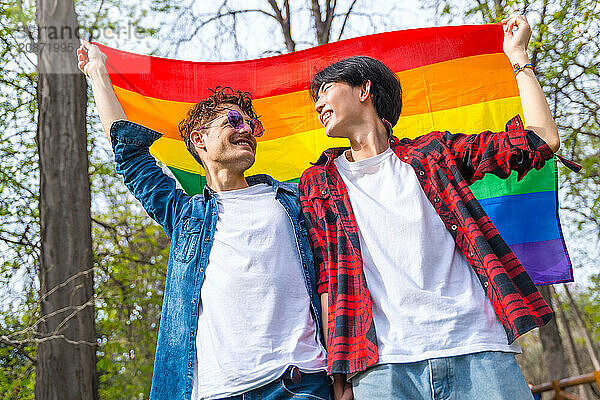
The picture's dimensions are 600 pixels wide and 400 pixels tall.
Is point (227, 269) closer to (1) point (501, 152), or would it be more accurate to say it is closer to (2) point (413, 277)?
(2) point (413, 277)

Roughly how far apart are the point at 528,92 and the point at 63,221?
4.06 metres

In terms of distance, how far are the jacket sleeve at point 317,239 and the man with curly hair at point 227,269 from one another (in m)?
0.04

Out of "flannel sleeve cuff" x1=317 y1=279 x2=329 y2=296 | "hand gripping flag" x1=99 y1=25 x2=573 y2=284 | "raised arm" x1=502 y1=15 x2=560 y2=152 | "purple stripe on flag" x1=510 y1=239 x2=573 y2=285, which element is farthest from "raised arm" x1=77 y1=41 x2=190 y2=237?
"purple stripe on flag" x1=510 y1=239 x2=573 y2=285

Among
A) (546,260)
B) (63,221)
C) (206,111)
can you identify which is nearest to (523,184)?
(546,260)

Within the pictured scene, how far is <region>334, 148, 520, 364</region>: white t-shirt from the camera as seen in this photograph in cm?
211

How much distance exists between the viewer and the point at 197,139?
300 centimetres

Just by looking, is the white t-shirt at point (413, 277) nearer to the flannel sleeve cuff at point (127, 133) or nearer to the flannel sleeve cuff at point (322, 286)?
the flannel sleeve cuff at point (322, 286)

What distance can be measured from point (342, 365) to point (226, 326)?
0.49m

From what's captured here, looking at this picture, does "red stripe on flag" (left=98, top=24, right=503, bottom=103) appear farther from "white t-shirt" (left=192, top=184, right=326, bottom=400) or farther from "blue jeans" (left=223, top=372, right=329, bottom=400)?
"blue jeans" (left=223, top=372, right=329, bottom=400)

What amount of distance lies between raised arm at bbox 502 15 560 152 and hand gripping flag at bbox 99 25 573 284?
0.96 meters

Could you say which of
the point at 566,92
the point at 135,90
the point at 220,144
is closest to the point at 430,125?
the point at 220,144

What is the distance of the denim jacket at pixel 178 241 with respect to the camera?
243cm

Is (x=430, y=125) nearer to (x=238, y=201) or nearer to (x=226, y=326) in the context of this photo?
(x=238, y=201)

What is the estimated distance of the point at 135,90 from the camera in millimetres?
3432
